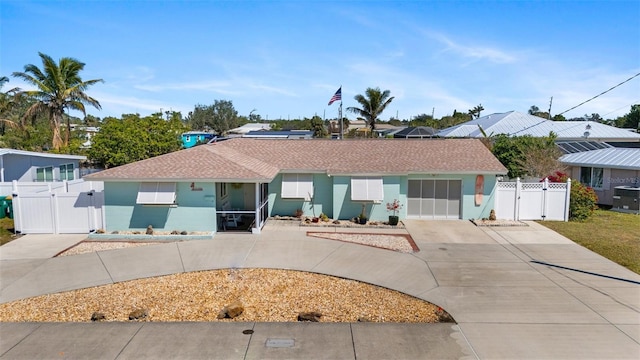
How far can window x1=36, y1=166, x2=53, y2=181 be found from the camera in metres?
25.3

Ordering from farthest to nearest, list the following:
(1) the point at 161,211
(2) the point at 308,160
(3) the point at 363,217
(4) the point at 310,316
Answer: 1. (2) the point at 308,160
2. (3) the point at 363,217
3. (1) the point at 161,211
4. (4) the point at 310,316

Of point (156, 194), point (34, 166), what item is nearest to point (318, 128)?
point (34, 166)

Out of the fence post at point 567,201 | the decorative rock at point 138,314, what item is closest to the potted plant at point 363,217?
the fence post at point 567,201

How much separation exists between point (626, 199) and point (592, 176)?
12.8 ft

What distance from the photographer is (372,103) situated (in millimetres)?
50906

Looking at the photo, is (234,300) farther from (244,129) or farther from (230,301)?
(244,129)

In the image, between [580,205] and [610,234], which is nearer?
[610,234]

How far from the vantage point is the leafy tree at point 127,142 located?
1237 inches

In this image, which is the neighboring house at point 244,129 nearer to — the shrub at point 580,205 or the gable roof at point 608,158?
the gable roof at point 608,158

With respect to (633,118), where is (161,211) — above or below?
below

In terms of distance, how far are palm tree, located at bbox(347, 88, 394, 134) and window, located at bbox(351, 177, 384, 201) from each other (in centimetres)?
3453

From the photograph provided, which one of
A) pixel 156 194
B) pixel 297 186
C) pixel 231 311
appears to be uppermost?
pixel 297 186

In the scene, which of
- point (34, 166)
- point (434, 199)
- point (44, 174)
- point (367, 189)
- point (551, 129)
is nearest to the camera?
point (367, 189)

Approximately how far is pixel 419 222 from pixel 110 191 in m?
13.3
